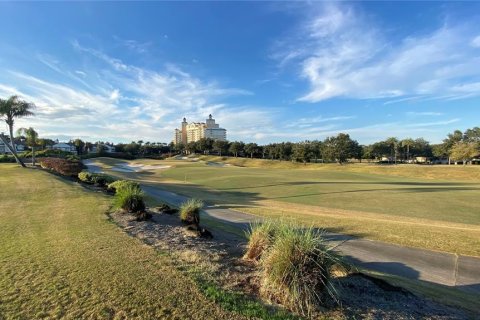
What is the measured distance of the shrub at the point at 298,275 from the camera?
171 inches

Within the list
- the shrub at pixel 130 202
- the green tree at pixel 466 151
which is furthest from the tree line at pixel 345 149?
the shrub at pixel 130 202

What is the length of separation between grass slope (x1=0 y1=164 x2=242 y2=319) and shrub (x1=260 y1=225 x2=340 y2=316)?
2.58ft

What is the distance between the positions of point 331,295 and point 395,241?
6922 millimetres

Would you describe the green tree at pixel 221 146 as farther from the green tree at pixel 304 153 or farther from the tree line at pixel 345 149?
the green tree at pixel 304 153

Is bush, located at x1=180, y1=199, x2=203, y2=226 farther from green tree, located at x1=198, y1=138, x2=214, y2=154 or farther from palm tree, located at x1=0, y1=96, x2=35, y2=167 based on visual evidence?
green tree, located at x1=198, y1=138, x2=214, y2=154

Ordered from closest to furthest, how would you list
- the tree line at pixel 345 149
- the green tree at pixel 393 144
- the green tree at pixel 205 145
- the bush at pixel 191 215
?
1. the bush at pixel 191 215
2. the tree line at pixel 345 149
3. the green tree at pixel 393 144
4. the green tree at pixel 205 145

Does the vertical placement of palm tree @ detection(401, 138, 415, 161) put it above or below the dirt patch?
above

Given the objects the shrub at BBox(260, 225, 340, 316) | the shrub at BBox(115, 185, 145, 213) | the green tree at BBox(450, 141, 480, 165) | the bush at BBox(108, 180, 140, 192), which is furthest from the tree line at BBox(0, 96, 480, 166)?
the shrub at BBox(260, 225, 340, 316)

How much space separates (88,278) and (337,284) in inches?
155

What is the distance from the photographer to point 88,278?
511 centimetres

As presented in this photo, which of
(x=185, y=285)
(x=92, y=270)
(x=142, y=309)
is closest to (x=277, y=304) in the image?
(x=185, y=285)

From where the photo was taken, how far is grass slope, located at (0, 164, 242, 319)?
13.6ft

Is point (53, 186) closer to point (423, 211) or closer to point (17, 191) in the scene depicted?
point (17, 191)

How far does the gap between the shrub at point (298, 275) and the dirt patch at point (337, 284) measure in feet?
0.71
